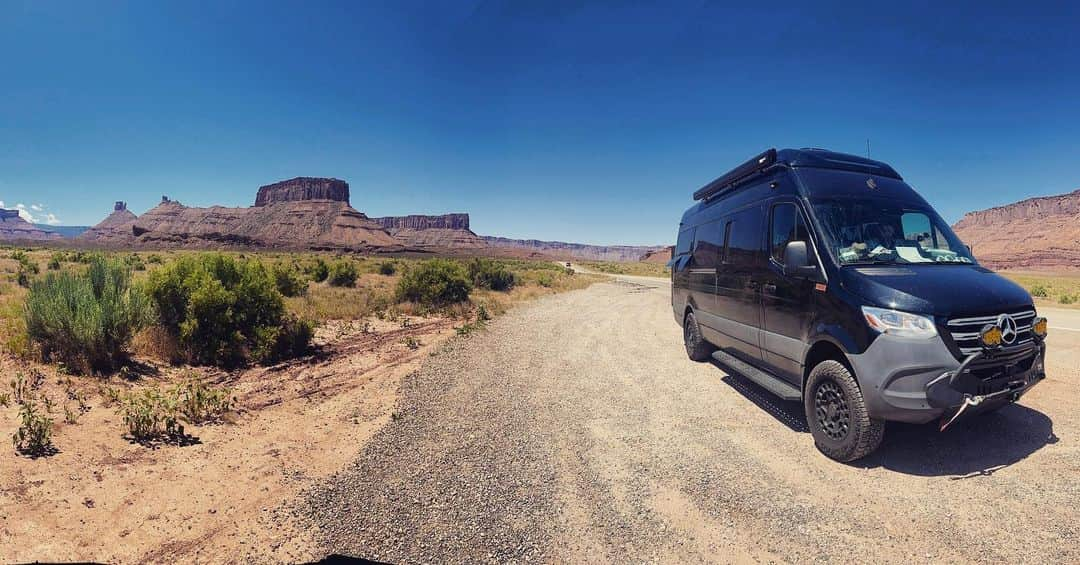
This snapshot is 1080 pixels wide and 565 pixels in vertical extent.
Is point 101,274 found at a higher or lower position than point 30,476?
higher

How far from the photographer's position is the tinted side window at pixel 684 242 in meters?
8.65

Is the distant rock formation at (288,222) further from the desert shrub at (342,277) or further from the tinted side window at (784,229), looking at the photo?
the tinted side window at (784,229)

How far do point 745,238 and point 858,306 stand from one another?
220cm

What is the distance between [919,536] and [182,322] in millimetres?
9880

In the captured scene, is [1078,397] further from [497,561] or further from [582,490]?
[497,561]

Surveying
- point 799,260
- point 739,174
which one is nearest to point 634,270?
point 739,174

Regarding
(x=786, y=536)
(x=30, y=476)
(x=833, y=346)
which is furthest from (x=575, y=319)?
(x=30, y=476)

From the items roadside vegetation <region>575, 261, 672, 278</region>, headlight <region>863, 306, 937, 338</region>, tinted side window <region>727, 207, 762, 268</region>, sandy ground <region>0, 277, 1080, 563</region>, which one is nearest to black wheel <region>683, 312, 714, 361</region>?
sandy ground <region>0, 277, 1080, 563</region>

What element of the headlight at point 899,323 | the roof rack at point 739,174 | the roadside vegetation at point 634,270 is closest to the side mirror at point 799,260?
the headlight at point 899,323

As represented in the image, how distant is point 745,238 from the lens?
5.94m

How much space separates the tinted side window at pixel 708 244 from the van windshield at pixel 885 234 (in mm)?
1999

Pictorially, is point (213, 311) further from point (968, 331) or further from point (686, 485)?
point (968, 331)

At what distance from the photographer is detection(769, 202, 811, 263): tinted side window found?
4840mm

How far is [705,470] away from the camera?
4043 millimetres
